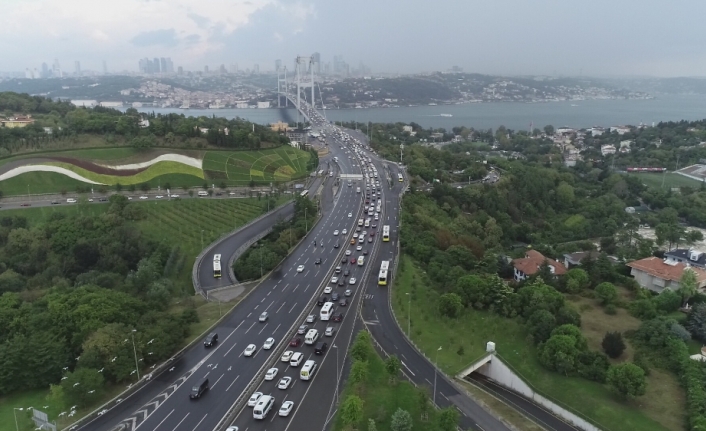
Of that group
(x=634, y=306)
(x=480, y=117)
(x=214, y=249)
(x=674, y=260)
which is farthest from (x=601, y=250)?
(x=480, y=117)

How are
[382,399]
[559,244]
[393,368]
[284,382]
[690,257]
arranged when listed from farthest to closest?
[559,244]
[690,257]
[393,368]
[284,382]
[382,399]

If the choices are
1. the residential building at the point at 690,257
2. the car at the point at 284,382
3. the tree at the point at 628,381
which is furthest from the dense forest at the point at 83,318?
the residential building at the point at 690,257

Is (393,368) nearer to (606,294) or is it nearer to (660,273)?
(606,294)

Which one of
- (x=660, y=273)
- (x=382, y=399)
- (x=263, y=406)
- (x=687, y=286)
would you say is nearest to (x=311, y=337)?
(x=382, y=399)

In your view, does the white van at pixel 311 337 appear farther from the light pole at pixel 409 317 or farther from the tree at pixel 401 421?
the tree at pixel 401 421

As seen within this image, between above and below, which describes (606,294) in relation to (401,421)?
below

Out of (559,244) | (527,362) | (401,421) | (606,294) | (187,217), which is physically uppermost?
(187,217)

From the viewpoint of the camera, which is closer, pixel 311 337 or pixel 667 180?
pixel 311 337
